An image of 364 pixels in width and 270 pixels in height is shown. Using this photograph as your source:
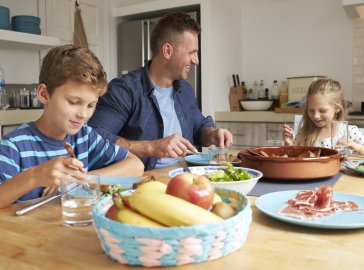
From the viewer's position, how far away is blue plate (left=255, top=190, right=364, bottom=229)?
76 cm

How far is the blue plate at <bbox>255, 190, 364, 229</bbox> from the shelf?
116 inches

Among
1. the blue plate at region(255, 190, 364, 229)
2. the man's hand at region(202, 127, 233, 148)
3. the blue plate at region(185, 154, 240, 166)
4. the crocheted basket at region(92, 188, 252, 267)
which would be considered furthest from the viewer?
the man's hand at region(202, 127, 233, 148)

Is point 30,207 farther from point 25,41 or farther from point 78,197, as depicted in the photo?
point 25,41

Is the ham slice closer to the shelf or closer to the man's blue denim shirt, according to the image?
the man's blue denim shirt

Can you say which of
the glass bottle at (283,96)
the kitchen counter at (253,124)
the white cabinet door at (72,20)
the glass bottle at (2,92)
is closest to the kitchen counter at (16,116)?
the glass bottle at (2,92)

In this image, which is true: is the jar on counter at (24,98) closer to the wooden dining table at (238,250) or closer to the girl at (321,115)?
the girl at (321,115)

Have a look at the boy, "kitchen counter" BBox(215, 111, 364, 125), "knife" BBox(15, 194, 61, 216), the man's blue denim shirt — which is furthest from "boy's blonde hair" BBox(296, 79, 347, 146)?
"knife" BBox(15, 194, 61, 216)

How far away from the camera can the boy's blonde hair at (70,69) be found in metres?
1.23

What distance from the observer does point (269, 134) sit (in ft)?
11.6

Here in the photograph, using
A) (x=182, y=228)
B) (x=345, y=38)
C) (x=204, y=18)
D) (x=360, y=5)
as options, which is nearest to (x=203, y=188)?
(x=182, y=228)

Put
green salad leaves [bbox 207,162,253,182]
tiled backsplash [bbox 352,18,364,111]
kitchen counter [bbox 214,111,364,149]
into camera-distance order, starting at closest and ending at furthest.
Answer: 1. green salad leaves [bbox 207,162,253,182]
2. kitchen counter [bbox 214,111,364,149]
3. tiled backsplash [bbox 352,18,364,111]

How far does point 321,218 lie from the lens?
83cm

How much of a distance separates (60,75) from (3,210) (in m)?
0.46

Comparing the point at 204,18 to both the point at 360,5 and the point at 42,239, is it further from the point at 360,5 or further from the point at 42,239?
the point at 42,239
